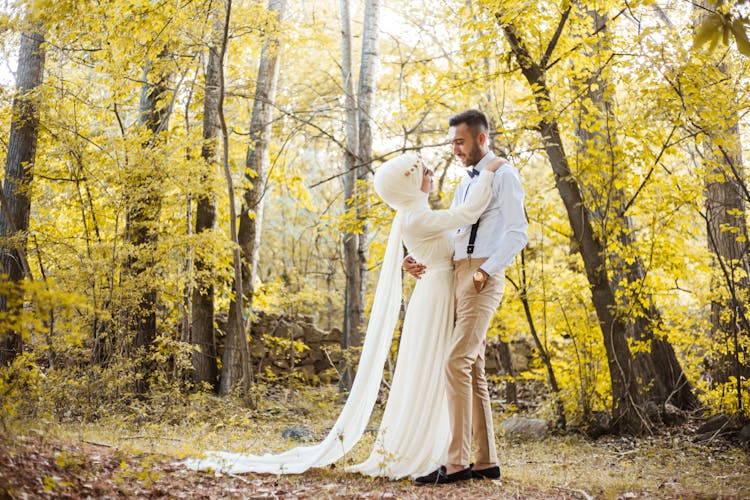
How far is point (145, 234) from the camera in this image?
7348mm

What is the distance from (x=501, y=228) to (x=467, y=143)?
1.88 feet

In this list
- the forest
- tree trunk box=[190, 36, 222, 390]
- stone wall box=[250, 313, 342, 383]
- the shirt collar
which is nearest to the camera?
the shirt collar

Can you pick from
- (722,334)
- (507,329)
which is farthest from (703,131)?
(507,329)

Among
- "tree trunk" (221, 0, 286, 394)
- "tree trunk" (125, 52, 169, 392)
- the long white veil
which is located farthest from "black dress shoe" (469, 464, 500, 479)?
"tree trunk" (221, 0, 286, 394)

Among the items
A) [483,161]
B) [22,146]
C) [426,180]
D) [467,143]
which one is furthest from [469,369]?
[22,146]

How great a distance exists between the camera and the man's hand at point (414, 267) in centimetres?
396

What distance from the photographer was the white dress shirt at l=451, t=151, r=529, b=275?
3.62 metres

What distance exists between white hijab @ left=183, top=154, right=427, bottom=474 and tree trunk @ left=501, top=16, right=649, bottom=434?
8.76 feet

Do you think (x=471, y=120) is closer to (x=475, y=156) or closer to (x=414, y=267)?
(x=475, y=156)

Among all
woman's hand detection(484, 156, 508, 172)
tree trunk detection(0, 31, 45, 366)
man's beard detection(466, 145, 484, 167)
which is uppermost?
tree trunk detection(0, 31, 45, 366)

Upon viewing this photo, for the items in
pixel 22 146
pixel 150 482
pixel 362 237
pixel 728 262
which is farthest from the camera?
pixel 362 237

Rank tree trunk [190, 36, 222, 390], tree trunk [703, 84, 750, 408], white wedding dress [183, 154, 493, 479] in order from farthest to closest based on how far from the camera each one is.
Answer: tree trunk [190, 36, 222, 390], tree trunk [703, 84, 750, 408], white wedding dress [183, 154, 493, 479]

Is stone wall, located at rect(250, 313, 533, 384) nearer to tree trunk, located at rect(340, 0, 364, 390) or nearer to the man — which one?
tree trunk, located at rect(340, 0, 364, 390)

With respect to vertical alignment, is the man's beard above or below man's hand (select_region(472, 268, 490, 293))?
above
